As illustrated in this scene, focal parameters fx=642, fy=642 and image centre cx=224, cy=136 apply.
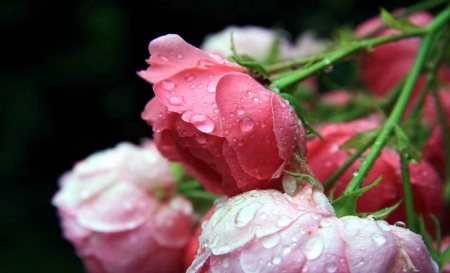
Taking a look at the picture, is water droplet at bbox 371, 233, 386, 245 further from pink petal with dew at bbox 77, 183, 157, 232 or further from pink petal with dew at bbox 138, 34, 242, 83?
pink petal with dew at bbox 77, 183, 157, 232

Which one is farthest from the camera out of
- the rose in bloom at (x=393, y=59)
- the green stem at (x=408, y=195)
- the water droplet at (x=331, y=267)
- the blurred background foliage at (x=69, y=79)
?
the blurred background foliage at (x=69, y=79)

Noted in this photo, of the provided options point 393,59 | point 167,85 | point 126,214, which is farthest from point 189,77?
point 393,59

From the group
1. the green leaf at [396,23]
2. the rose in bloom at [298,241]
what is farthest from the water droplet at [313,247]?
the green leaf at [396,23]

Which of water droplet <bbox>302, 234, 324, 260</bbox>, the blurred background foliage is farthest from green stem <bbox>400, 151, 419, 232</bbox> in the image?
the blurred background foliage

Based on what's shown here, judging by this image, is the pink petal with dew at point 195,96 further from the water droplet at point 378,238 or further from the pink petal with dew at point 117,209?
the pink petal with dew at point 117,209

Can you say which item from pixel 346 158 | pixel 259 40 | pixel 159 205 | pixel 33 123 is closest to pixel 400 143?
pixel 346 158

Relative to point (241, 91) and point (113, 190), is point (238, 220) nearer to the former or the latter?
point (241, 91)
